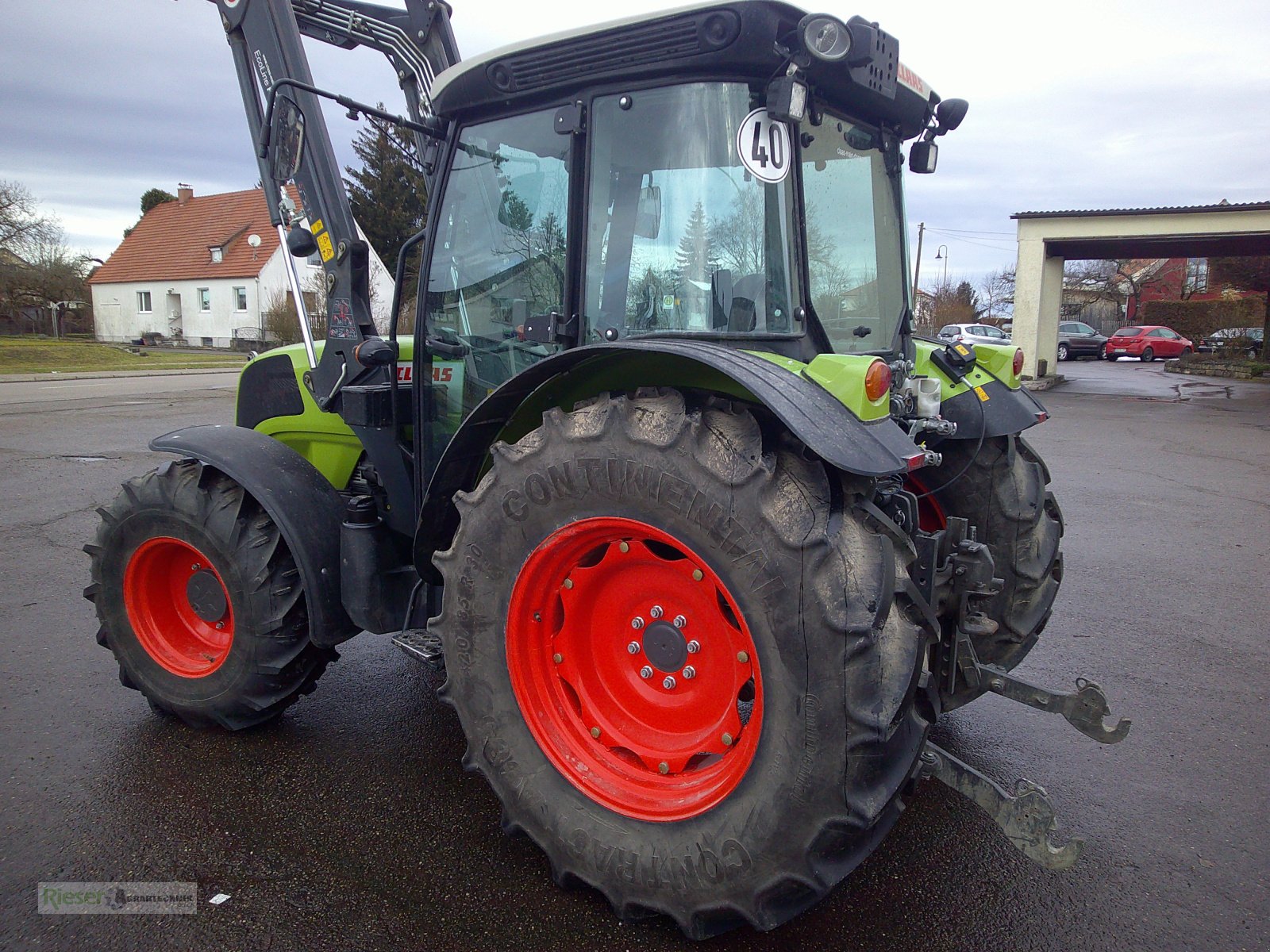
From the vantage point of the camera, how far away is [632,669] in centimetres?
259

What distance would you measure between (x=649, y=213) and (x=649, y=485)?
0.95 metres

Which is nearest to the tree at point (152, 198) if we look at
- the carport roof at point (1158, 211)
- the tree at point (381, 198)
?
the tree at point (381, 198)

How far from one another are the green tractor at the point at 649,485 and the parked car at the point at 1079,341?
123ft

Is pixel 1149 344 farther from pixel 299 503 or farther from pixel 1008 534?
pixel 299 503

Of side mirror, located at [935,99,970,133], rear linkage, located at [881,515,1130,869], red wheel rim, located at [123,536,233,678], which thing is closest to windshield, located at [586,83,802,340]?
rear linkage, located at [881,515,1130,869]

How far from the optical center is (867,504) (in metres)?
2.24

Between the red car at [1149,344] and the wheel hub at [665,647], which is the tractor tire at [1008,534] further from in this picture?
the red car at [1149,344]

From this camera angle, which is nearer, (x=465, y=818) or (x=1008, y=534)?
(x=465, y=818)

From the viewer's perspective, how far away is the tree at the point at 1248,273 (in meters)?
27.5

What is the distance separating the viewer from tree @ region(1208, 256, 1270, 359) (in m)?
27.5

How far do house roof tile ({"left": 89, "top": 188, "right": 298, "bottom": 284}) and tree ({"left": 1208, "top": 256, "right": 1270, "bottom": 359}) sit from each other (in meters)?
38.6

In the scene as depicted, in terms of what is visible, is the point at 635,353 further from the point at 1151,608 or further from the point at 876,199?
the point at 1151,608

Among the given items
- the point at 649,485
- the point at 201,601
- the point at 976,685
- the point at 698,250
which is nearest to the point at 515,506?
the point at 649,485

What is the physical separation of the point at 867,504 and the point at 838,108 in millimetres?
1474
